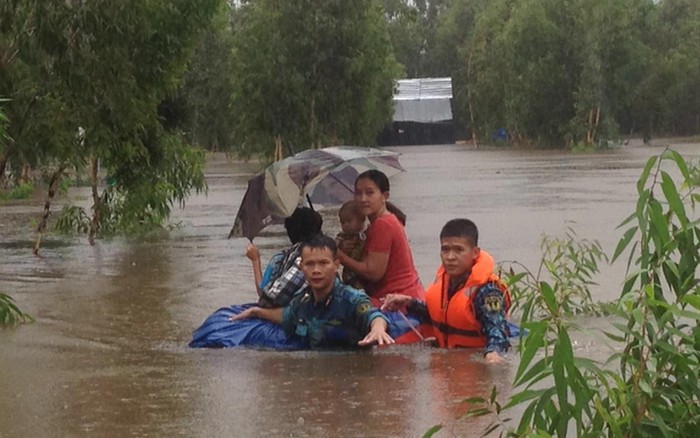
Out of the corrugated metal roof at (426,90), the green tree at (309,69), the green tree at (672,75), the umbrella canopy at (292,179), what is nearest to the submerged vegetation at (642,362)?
the umbrella canopy at (292,179)

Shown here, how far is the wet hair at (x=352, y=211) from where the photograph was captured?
33.1 feet

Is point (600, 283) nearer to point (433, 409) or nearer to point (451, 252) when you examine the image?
point (451, 252)

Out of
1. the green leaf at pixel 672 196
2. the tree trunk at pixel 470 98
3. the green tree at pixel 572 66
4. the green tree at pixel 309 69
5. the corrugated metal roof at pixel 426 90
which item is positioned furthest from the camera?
the corrugated metal roof at pixel 426 90

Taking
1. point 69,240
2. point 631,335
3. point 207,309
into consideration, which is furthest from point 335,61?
point 631,335

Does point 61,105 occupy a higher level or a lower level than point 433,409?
higher

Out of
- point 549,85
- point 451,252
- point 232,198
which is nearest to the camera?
point 451,252

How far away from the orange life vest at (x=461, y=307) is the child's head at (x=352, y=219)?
1008mm

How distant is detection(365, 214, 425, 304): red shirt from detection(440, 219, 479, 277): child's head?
110cm

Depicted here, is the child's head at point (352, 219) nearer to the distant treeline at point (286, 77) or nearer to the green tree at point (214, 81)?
the distant treeline at point (286, 77)

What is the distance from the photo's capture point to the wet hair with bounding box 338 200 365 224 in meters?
10.1

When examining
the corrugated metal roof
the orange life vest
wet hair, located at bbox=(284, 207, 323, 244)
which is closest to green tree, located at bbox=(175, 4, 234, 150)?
the corrugated metal roof

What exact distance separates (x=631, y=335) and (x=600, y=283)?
30.3 ft

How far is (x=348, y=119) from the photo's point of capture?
57.6m

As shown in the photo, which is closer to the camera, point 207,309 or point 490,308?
point 490,308
